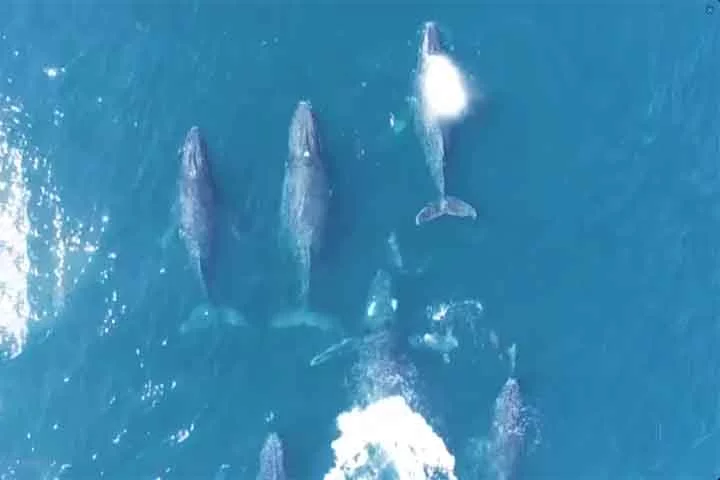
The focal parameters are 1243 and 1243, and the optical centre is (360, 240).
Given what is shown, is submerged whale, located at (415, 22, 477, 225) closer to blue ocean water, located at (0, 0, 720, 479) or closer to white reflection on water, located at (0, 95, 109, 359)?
blue ocean water, located at (0, 0, 720, 479)

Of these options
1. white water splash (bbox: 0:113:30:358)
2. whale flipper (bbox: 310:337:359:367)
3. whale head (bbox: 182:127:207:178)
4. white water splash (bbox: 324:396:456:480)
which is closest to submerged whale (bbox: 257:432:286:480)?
white water splash (bbox: 324:396:456:480)

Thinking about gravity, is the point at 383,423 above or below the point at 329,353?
below

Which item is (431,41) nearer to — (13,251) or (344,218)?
(344,218)

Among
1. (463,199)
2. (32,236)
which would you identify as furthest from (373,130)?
(32,236)

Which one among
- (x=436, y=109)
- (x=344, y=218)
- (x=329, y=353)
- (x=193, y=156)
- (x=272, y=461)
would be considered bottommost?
(x=272, y=461)

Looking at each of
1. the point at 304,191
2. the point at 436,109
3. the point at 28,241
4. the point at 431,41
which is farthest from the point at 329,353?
the point at 431,41

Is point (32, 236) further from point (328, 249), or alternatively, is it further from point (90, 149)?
point (328, 249)
